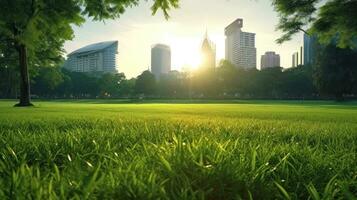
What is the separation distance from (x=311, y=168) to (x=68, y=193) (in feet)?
6.77

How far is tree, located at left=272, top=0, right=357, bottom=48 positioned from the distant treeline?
55433 millimetres

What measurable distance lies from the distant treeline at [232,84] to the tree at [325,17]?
182 ft

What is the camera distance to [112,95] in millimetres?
140875

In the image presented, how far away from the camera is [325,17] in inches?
856

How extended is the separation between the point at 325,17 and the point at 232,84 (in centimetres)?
9624

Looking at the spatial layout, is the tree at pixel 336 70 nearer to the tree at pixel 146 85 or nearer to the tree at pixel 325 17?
the tree at pixel 146 85

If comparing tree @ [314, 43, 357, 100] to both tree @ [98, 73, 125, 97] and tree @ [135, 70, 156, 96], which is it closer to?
tree @ [135, 70, 156, 96]

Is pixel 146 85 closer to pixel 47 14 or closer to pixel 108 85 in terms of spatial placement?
pixel 108 85

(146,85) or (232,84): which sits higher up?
(232,84)

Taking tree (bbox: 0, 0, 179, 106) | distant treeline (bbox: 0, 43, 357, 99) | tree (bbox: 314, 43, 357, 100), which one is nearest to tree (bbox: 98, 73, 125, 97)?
distant treeline (bbox: 0, 43, 357, 99)

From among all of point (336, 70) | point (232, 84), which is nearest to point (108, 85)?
point (232, 84)

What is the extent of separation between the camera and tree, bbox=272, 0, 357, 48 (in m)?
20.5

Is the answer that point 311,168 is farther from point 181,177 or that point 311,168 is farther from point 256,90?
point 256,90

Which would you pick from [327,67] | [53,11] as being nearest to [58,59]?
[53,11]
